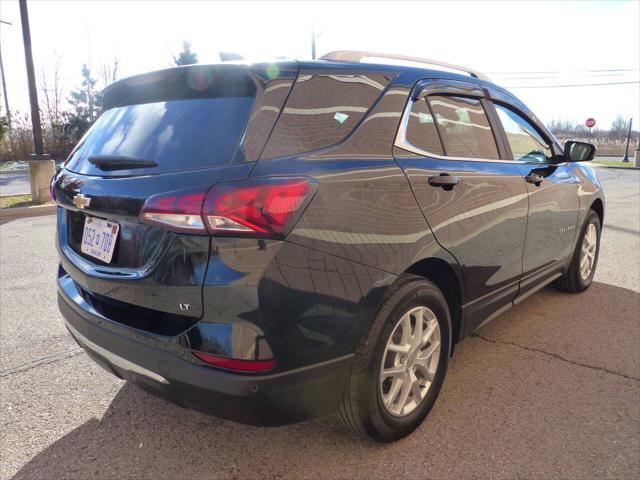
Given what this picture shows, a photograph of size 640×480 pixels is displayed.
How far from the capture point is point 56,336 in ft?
11.2

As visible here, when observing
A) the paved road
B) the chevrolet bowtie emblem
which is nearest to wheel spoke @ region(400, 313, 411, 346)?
the chevrolet bowtie emblem

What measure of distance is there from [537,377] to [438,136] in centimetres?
158

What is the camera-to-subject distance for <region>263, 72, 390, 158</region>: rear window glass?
179 cm

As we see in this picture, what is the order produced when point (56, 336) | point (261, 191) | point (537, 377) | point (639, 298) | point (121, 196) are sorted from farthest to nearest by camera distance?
point (639, 298) → point (56, 336) → point (537, 377) → point (121, 196) → point (261, 191)

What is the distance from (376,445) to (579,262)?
2923 mm

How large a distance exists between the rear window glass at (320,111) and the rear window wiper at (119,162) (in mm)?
514

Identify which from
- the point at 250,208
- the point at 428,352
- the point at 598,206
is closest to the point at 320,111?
the point at 250,208

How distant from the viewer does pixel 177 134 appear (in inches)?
74.2

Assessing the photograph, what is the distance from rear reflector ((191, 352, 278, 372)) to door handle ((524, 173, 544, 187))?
7.37ft

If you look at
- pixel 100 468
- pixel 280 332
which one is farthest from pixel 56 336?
pixel 280 332

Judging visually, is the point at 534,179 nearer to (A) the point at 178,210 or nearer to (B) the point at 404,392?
(B) the point at 404,392

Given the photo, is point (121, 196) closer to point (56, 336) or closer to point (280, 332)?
point (280, 332)

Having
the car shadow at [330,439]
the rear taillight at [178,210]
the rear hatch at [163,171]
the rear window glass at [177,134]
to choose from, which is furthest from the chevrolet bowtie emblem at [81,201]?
the car shadow at [330,439]

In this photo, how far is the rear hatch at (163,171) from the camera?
1690mm
